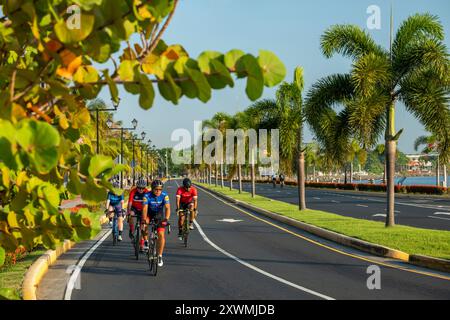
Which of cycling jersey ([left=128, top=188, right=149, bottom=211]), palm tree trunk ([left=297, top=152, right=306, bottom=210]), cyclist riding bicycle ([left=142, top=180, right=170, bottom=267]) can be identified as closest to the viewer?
cyclist riding bicycle ([left=142, top=180, right=170, bottom=267])

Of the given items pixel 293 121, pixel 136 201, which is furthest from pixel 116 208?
pixel 293 121

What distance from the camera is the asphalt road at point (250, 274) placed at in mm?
9016

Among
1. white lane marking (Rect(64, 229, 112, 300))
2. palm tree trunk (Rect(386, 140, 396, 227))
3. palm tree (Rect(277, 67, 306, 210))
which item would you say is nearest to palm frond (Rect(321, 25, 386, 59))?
palm tree trunk (Rect(386, 140, 396, 227))

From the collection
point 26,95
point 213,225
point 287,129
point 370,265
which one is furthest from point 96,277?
point 287,129

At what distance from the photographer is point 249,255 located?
13.5m

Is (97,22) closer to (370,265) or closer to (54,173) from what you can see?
(54,173)

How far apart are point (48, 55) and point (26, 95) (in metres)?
0.26

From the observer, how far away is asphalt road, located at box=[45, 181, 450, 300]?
355 inches

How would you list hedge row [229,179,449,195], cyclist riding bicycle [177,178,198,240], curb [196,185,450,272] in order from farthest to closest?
hedge row [229,179,449,195] < cyclist riding bicycle [177,178,198,240] < curb [196,185,450,272]

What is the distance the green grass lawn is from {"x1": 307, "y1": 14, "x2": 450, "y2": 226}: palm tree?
12012 mm

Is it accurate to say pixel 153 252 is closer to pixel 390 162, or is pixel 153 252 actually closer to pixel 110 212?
pixel 110 212

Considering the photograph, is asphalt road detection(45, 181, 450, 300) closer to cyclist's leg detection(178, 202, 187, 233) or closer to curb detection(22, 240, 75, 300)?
cyclist's leg detection(178, 202, 187, 233)

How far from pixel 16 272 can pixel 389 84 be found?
15.0m

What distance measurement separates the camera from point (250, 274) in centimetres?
1090
